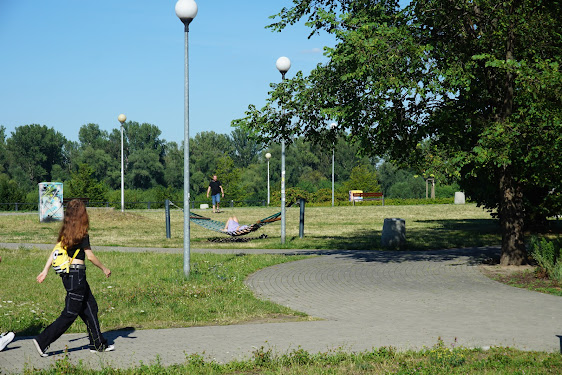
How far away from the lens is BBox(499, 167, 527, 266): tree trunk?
1311 cm

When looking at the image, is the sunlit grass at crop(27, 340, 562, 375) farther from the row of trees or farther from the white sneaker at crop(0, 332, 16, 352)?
the row of trees

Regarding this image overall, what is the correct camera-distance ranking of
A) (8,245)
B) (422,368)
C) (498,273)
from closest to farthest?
1. (422,368)
2. (498,273)
3. (8,245)

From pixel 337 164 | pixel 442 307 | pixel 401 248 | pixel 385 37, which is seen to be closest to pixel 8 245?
pixel 401 248

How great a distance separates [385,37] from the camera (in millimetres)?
11867

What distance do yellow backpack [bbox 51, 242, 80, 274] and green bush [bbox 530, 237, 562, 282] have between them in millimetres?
8485

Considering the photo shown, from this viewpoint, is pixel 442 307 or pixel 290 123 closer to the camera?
pixel 442 307

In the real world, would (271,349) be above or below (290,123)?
below

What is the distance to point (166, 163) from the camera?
91.5m

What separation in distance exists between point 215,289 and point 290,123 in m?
5.17

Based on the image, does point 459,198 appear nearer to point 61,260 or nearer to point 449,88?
point 449,88

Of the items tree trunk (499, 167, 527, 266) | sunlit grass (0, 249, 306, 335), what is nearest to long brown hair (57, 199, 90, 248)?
sunlit grass (0, 249, 306, 335)

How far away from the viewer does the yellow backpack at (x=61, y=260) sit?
21.2 ft

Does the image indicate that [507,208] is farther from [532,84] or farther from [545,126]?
[532,84]

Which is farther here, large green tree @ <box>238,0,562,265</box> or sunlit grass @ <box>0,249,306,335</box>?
large green tree @ <box>238,0,562,265</box>
